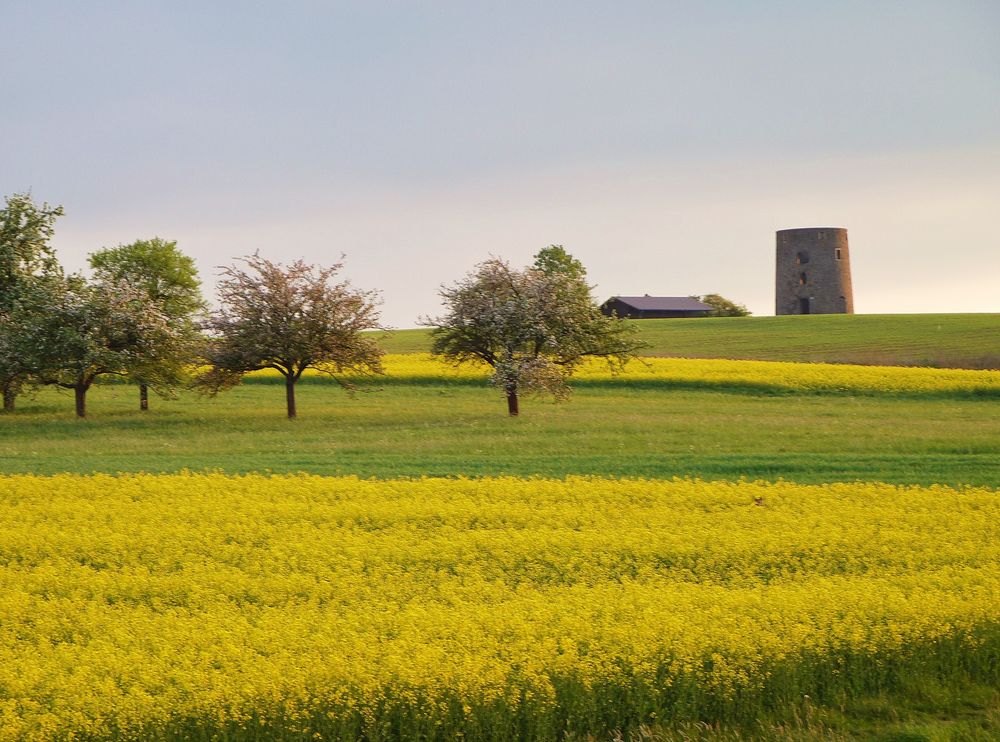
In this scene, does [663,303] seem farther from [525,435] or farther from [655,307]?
[525,435]

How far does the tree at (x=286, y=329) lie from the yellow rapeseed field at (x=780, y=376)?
5.42 m

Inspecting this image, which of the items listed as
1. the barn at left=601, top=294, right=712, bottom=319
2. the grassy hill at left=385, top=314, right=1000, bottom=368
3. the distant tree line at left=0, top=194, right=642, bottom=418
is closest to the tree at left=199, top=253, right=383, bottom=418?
the distant tree line at left=0, top=194, right=642, bottom=418

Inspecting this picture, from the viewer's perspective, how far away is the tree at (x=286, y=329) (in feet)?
131

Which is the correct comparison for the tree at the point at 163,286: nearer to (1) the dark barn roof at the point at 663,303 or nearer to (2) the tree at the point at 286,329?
(2) the tree at the point at 286,329

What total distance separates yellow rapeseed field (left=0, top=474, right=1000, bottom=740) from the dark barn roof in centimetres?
9636

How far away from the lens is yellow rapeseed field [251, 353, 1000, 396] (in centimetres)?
4778

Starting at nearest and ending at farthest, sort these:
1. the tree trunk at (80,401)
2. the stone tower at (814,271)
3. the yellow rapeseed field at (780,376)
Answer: the tree trunk at (80,401) < the yellow rapeseed field at (780,376) < the stone tower at (814,271)

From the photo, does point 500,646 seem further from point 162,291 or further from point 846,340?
point 846,340

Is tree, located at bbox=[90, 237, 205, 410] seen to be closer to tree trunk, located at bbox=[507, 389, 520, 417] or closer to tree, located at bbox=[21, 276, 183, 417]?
tree, located at bbox=[21, 276, 183, 417]

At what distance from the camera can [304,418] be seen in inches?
1566

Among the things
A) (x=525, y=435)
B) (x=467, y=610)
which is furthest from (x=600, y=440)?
(x=467, y=610)

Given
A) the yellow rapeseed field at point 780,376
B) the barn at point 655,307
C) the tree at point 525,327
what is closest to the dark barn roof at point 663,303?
the barn at point 655,307

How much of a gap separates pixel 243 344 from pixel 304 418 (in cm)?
350

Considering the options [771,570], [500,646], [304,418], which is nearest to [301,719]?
[500,646]
